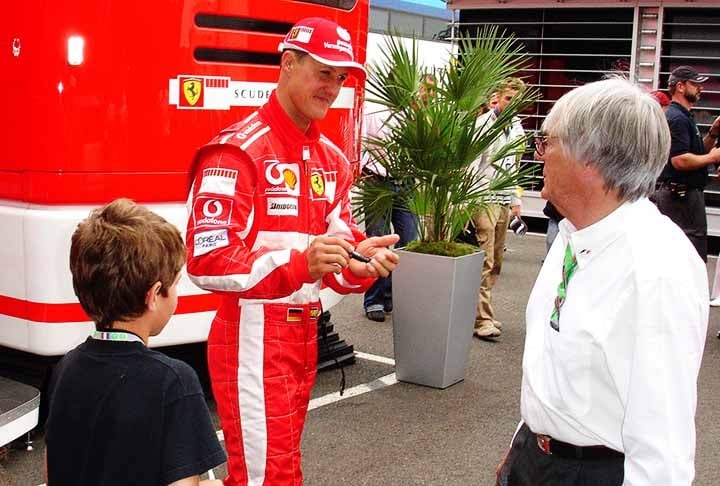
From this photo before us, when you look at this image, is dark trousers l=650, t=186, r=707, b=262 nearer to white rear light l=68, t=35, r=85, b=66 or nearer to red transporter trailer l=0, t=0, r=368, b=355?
red transporter trailer l=0, t=0, r=368, b=355

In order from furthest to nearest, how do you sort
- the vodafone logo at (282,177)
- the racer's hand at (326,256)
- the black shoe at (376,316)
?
the black shoe at (376,316) → the vodafone logo at (282,177) → the racer's hand at (326,256)

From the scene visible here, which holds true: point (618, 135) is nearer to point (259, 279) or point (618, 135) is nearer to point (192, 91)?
point (259, 279)

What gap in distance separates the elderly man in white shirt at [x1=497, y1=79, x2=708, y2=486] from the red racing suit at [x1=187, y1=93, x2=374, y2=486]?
964mm

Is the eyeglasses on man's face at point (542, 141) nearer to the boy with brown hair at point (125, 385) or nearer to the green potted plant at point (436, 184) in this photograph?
the boy with brown hair at point (125, 385)

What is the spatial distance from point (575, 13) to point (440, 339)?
8.08 m

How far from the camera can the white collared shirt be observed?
2.06m

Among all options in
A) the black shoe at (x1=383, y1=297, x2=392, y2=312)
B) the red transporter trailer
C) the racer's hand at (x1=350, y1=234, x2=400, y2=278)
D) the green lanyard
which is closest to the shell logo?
the racer's hand at (x1=350, y1=234, x2=400, y2=278)

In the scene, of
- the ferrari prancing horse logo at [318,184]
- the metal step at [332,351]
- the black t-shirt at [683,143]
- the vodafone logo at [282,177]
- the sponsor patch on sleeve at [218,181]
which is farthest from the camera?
the black t-shirt at [683,143]

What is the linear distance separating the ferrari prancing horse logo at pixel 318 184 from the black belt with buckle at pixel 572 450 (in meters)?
1.28

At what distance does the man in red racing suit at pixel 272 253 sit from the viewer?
3031 millimetres

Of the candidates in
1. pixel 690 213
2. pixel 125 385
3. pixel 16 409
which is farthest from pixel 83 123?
pixel 690 213

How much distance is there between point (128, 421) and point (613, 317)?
41.8 inches

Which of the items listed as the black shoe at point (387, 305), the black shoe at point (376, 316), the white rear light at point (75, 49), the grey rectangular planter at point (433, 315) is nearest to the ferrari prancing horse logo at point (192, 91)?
the white rear light at point (75, 49)

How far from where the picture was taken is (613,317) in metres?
2.14
